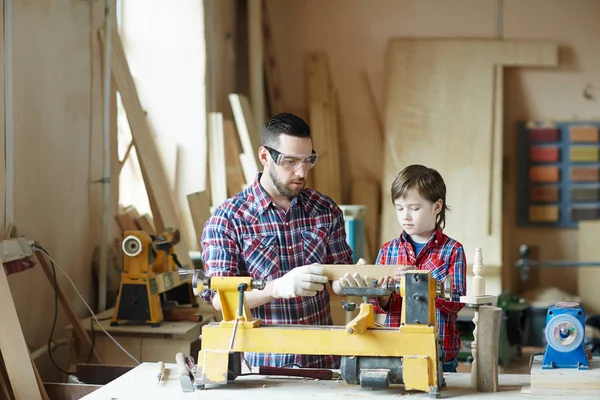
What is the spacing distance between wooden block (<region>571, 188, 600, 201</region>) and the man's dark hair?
5.08 m

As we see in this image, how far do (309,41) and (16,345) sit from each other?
16.9 feet

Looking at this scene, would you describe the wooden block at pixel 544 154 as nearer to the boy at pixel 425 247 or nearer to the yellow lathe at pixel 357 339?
the boy at pixel 425 247

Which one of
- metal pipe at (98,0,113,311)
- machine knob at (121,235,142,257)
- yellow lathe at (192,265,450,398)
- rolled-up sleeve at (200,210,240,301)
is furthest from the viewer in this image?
metal pipe at (98,0,113,311)

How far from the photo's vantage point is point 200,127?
600cm

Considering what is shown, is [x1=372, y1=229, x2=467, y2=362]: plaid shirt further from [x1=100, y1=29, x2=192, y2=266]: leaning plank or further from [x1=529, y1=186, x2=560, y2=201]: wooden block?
[x1=529, y1=186, x2=560, y2=201]: wooden block

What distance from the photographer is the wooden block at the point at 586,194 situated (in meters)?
7.43

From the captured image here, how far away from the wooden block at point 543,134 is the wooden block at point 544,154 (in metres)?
0.07

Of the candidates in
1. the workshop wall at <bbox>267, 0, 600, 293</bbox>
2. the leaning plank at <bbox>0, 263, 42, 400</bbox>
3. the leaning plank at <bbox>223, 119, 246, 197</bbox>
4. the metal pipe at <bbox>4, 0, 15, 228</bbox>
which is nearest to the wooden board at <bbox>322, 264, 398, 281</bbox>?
the leaning plank at <bbox>0, 263, 42, 400</bbox>

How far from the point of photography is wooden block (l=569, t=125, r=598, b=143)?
7.39 m

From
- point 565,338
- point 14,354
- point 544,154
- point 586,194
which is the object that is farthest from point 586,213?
point 14,354

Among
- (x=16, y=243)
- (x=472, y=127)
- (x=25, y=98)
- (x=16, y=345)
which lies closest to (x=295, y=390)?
(x=16, y=345)

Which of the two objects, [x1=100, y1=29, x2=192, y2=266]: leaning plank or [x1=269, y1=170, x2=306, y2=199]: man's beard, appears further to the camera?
[x1=100, y1=29, x2=192, y2=266]: leaning plank

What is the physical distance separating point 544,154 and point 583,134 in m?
0.36

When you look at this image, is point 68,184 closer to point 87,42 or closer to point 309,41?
point 87,42
